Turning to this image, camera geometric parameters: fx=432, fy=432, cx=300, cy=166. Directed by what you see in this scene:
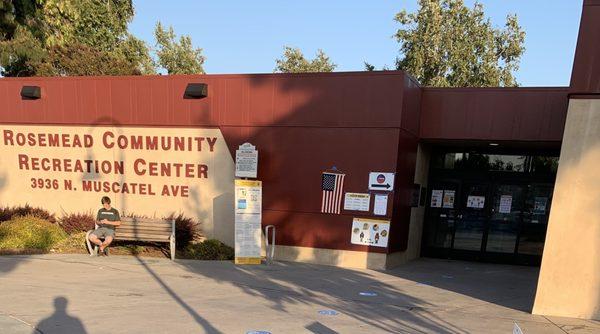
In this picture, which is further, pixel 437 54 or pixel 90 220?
pixel 437 54

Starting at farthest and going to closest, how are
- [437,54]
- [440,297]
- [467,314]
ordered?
[437,54], [440,297], [467,314]

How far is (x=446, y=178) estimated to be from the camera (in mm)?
11258

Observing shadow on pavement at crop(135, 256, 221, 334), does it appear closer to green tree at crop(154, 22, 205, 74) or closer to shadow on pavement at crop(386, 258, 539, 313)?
shadow on pavement at crop(386, 258, 539, 313)

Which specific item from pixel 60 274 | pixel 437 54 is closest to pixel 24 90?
pixel 60 274

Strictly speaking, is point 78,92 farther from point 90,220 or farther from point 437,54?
point 437,54

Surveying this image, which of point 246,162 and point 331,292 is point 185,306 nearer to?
point 331,292

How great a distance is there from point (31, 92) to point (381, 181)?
8.40 meters

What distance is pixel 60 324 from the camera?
4590 millimetres

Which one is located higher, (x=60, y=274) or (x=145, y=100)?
(x=145, y=100)

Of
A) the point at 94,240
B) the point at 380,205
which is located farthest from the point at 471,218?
the point at 94,240

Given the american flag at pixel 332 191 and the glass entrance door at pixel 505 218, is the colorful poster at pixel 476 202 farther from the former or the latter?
the american flag at pixel 332 191

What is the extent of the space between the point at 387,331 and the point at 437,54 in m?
21.9

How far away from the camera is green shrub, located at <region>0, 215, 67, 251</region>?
8812mm

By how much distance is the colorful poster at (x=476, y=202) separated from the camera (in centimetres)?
1102
